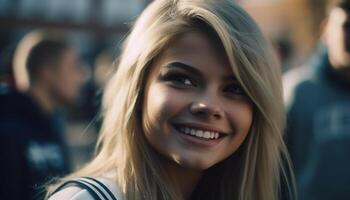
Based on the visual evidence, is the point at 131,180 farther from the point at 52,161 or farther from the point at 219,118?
the point at 52,161

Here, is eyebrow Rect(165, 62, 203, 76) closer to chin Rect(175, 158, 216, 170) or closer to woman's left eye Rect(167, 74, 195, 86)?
woman's left eye Rect(167, 74, 195, 86)

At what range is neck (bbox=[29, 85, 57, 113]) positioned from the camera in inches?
175

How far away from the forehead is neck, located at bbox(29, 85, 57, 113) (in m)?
2.63

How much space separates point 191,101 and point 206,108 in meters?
0.05

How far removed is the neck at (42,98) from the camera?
445cm

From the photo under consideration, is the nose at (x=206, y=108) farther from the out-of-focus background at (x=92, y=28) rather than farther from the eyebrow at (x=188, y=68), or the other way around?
the out-of-focus background at (x=92, y=28)

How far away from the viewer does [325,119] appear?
3.41 meters

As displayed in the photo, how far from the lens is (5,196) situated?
12.0 feet

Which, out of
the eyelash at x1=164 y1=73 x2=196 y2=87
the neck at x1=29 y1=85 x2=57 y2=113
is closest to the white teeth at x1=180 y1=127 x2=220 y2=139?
the eyelash at x1=164 y1=73 x2=196 y2=87

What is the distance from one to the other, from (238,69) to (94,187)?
1.70ft

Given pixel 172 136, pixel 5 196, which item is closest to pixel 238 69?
pixel 172 136

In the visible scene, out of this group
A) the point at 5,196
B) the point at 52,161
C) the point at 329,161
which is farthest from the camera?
the point at 52,161

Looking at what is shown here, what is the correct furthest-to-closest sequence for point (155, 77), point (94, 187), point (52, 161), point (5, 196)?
1. point (52, 161)
2. point (5, 196)
3. point (155, 77)
4. point (94, 187)

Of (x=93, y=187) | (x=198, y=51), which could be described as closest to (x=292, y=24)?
(x=198, y=51)
